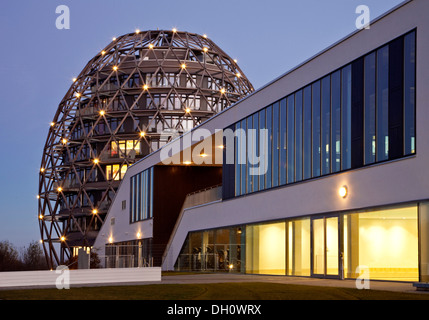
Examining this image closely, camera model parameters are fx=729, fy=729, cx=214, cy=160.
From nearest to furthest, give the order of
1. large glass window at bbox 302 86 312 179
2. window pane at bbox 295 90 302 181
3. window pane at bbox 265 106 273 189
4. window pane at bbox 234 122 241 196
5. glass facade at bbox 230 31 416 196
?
glass facade at bbox 230 31 416 196
large glass window at bbox 302 86 312 179
window pane at bbox 295 90 302 181
window pane at bbox 265 106 273 189
window pane at bbox 234 122 241 196

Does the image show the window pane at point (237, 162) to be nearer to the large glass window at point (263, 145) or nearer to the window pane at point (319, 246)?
the large glass window at point (263, 145)

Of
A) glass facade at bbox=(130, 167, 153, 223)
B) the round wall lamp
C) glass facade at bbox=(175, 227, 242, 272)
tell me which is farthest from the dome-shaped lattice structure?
the round wall lamp

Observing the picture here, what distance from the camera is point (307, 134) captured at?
2728 centimetres

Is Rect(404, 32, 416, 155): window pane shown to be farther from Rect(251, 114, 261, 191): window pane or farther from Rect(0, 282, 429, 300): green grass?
Rect(251, 114, 261, 191): window pane

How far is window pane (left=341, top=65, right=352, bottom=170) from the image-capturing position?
24125 millimetres

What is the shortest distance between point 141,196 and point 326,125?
2512 centimetres

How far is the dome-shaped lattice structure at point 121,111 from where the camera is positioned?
67.8m

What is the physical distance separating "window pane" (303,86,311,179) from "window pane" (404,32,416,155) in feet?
21.0

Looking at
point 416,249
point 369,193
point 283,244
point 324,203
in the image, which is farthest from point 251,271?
point 416,249

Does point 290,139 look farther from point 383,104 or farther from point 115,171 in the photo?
point 115,171

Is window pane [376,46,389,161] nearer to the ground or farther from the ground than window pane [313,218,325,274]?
farther from the ground

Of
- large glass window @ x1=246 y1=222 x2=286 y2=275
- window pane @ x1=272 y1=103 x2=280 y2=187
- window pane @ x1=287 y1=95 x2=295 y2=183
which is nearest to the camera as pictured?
window pane @ x1=287 y1=95 x2=295 y2=183

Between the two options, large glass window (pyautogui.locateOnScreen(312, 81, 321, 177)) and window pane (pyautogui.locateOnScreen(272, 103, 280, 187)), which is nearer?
large glass window (pyautogui.locateOnScreen(312, 81, 321, 177))

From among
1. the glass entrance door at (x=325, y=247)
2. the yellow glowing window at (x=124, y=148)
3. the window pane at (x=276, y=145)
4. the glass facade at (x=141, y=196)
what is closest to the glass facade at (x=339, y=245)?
the glass entrance door at (x=325, y=247)
